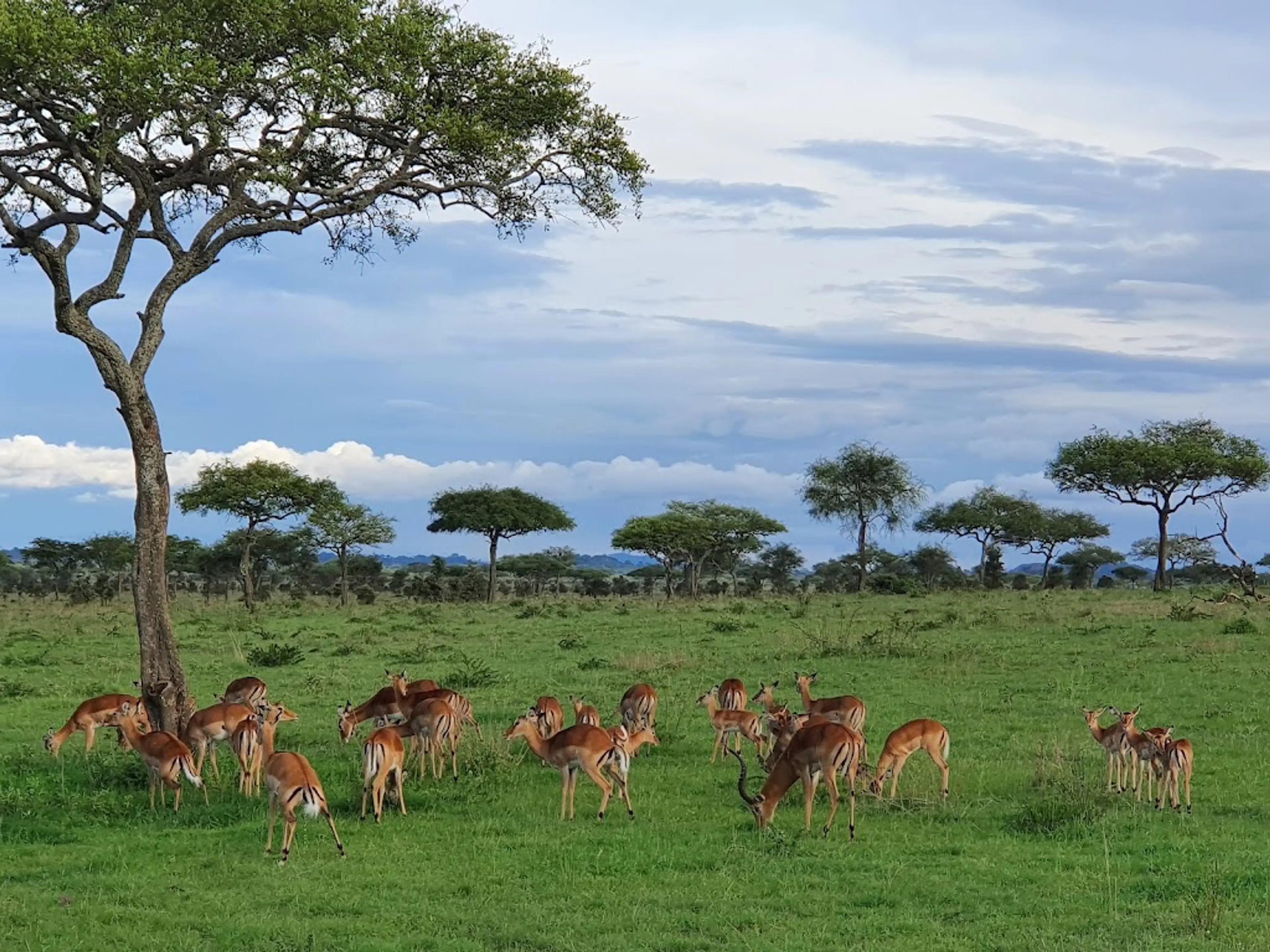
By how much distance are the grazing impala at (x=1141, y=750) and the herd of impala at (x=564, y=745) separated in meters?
0.01

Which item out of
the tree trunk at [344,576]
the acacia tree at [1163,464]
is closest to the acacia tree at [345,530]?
the tree trunk at [344,576]

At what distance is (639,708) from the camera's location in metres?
13.8

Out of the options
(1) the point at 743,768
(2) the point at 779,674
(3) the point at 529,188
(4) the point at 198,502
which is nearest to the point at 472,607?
(4) the point at 198,502

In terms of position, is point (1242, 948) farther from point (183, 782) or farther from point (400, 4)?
point (400, 4)

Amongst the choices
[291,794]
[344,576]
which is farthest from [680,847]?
[344,576]

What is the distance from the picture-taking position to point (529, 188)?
56.2 feet

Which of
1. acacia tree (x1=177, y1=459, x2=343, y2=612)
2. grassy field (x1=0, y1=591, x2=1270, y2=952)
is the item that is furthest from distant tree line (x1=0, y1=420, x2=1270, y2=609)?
grassy field (x1=0, y1=591, x2=1270, y2=952)

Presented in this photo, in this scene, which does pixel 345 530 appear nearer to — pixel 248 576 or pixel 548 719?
pixel 248 576

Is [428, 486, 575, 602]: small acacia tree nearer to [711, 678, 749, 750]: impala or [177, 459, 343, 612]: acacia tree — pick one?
[177, 459, 343, 612]: acacia tree

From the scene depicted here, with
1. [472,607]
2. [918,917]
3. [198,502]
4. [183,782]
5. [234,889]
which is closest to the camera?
[918,917]

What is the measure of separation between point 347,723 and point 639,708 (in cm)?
318

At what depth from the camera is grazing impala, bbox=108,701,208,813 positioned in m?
11.2

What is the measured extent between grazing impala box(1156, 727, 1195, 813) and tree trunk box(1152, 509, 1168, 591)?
37.8 metres

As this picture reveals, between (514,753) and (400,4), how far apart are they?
9.05 meters
